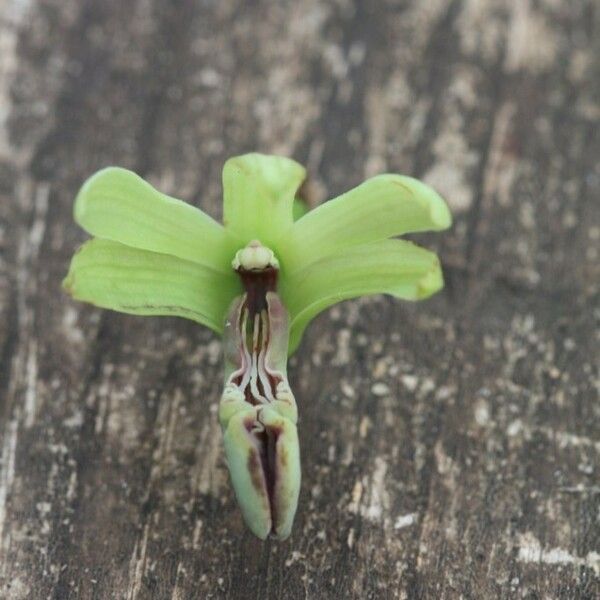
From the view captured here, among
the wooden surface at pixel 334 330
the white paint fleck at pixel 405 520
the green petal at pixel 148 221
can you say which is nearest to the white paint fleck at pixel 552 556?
the wooden surface at pixel 334 330

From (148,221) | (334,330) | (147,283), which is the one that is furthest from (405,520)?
(148,221)

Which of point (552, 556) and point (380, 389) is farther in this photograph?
point (380, 389)

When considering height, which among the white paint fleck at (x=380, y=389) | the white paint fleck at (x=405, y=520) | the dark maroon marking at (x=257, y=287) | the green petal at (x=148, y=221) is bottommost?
the white paint fleck at (x=405, y=520)

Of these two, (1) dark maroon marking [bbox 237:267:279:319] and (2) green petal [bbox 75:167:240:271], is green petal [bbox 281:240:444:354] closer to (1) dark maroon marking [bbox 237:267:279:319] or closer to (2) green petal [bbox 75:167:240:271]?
(1) dark maroon marking [bbox 237:267:279:319]

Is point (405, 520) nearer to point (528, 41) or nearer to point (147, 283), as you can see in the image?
point (147, 283)

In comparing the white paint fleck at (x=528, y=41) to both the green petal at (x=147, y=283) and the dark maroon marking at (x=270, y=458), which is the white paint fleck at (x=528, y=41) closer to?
the green petal at (x=147, y=283)

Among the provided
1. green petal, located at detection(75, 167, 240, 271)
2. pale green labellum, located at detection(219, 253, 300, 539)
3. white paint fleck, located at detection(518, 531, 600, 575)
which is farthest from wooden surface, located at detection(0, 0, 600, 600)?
green petal, located at detection(75, 167, 240, 271)
